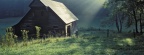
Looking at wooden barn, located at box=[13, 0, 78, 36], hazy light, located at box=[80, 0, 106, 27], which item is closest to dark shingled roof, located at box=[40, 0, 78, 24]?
wooden barn, located at box=[13, 0, 78, 36]

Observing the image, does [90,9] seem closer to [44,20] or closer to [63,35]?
[44,20]

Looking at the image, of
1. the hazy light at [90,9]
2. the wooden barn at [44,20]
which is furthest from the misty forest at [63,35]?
the hazy light at [90,9]

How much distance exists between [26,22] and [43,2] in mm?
5397

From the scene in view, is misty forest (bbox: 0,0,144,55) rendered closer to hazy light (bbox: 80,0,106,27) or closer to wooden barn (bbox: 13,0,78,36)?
wooden barn (bbox: 13,0,78,36)

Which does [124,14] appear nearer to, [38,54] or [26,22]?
[26,22]

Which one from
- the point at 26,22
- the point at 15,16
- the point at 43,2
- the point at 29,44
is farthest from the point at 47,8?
the point at 15,16

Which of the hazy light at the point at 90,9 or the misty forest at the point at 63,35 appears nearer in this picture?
the misty forest at the point at 63,35

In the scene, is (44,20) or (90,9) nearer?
(44,20)

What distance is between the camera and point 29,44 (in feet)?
101

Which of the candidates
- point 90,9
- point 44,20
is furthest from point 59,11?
point 90,9

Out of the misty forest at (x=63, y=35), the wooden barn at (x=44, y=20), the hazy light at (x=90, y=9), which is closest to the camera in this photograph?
the misty forest at (x=63, y=35)

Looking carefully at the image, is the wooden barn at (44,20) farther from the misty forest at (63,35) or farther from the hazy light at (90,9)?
the hazy light at (90,9)

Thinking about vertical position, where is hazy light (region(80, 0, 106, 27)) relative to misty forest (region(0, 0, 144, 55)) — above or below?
above

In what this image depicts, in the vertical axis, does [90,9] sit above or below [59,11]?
above
